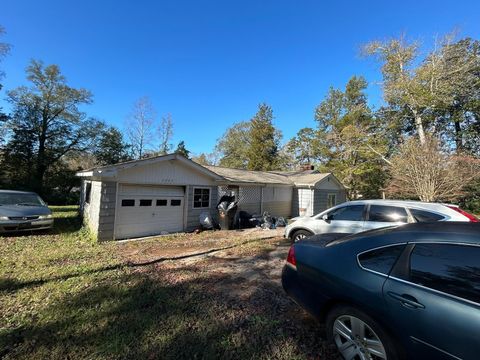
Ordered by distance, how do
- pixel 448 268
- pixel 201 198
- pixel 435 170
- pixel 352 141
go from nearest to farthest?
pixel 448 268 < pixel 201 198 < pixel 435 170 < pixel 352 141

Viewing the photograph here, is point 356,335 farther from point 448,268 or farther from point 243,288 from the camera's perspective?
point 243,288

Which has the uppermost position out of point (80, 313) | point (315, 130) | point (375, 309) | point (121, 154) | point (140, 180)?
point (315, 130)

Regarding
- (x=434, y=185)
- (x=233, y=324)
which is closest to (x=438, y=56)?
(x=434, y=185)

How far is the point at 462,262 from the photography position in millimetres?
2006

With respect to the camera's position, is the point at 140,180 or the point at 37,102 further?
the point at 37,102

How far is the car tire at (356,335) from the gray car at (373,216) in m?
3.98

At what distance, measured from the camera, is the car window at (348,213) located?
6.48m

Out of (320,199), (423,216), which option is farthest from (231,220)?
(320,199)

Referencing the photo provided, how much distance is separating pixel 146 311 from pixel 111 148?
98.6 feet

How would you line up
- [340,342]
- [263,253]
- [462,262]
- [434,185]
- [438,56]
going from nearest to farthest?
1. [462,262]
2. [340,342]
3. [263,253]
4. [434,185]
5. [438,56]

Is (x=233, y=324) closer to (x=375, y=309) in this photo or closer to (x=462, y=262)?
(x=375, y=309)

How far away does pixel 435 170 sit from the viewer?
14531 mm

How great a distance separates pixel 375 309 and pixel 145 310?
3299 millimetres

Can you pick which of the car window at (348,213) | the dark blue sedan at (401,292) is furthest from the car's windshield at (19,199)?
the dark blue sedan at (401,292)
